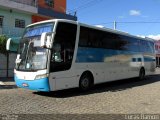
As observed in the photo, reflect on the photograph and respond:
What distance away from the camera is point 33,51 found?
12.1 meters

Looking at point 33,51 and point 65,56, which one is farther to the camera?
point 65,56

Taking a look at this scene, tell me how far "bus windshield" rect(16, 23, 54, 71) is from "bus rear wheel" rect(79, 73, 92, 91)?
2.59 metres

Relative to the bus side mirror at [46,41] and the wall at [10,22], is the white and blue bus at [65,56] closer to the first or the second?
the bus side mirror at [46,41]

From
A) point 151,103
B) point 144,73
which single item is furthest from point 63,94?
point 144,73

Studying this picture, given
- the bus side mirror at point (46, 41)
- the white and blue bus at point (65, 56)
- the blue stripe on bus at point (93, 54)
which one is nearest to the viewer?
the bus side mirror at point (46, 41)

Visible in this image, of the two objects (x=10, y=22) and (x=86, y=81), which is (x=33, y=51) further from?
(x=10, y=22)

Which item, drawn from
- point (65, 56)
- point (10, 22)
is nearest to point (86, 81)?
point (65, 56)

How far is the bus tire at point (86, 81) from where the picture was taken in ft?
44.2

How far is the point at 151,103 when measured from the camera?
1067 cm

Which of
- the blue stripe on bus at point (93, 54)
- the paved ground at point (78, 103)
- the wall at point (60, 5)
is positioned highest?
the wall at point (60, 5)

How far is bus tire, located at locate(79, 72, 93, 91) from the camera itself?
13.5 metres

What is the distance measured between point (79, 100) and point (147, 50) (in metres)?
11.5

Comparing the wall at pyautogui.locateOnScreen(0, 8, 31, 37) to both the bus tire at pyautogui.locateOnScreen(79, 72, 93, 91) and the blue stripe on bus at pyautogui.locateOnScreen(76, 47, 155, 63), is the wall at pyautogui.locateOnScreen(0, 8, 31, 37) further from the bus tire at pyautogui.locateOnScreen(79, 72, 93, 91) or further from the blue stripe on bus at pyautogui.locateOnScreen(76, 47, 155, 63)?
the bus tire at pyautogui.locateOnScreen(79, 72, 93, 91)

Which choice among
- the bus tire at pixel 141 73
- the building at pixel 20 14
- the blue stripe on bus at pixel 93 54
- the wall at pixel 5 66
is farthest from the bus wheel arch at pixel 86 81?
the building at pixel 20 14
